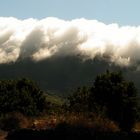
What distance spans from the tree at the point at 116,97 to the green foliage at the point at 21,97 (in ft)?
56.1

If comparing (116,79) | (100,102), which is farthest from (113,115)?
(116,79)

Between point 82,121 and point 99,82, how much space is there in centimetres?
2694

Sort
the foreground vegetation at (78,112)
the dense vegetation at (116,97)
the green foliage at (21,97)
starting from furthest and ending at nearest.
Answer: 1. the green foliage at (21,97)
2. the dense vegetation at (116,97)
3. the foreground vegetation at (78,112)

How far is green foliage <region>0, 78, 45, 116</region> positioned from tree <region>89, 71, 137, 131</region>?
56.1 ft

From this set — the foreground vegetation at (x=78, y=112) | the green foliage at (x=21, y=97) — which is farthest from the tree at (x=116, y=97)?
the green foliage at (x=21, y=97)

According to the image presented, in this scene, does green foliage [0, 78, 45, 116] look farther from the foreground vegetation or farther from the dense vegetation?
the dense vegetation

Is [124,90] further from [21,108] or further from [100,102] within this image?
[21,108]

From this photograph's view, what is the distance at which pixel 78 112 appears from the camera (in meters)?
34.7

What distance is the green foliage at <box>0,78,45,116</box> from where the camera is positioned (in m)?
70.8

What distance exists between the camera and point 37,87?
263 feet

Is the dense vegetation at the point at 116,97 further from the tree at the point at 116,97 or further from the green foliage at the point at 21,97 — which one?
the green foliage at the point at 21,97

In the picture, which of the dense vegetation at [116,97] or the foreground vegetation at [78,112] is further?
the dense vegetation at [116,97]

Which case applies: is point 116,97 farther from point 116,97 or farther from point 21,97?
point 21,97

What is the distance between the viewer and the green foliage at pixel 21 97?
232 ft
